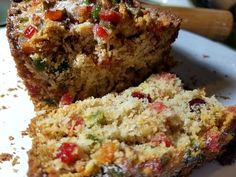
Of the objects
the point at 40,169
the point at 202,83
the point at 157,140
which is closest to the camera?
the point at 40,169

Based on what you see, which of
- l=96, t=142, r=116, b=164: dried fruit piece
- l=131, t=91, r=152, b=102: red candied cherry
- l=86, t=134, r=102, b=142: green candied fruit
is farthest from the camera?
l=131, t=91, r=152, b=102: red candied cherry

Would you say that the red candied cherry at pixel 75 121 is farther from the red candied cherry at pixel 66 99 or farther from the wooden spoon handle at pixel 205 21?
the wooden spoon handle at pixel 205 21

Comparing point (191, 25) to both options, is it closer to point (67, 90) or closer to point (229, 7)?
point (229, 7)


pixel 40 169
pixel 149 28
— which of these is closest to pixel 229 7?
pixel 149 28

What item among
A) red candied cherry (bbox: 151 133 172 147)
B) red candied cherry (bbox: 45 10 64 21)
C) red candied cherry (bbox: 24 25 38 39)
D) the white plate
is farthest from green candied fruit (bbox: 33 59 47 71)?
red candied cherry (bbox: 151 133 172 147)

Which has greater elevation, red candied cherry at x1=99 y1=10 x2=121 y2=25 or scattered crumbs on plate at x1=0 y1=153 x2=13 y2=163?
red candied cherry at x1=99 y1=10 x2=121 y2=25

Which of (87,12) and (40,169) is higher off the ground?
(87,12)

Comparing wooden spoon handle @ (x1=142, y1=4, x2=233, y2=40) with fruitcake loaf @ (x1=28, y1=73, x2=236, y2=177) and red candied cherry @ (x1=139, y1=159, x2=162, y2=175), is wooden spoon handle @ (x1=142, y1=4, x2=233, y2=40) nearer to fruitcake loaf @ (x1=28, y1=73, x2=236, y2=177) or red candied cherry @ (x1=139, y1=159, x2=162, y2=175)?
fruitcake loaf @ (x1=28, y1=73, x2=236, y2=177)
